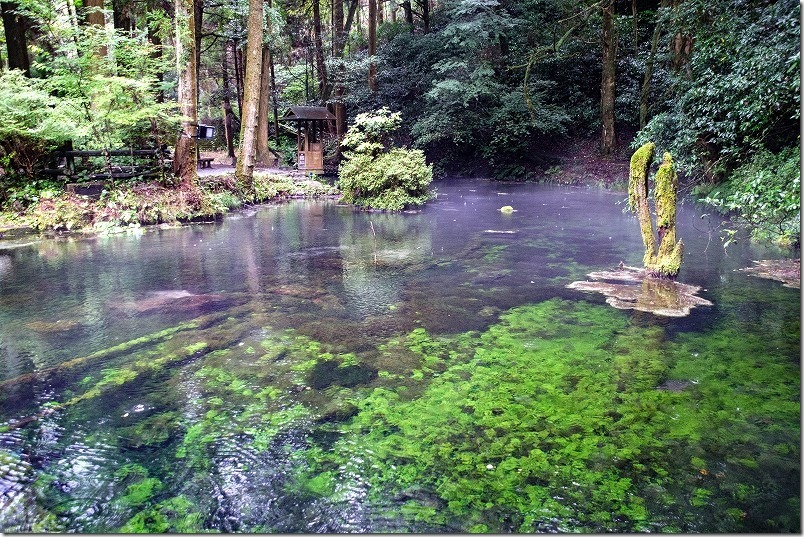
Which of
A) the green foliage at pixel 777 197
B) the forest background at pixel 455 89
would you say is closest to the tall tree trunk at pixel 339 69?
the forest background at pixel 455 89

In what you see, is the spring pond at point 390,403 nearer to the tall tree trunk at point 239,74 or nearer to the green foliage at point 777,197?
the green foliage at point 777,197

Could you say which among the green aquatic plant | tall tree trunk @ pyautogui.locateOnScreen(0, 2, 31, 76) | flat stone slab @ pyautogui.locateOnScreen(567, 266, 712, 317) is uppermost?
tall tree trunk @ pyautogui.locateOnScreen(0, 2, 31, 76)

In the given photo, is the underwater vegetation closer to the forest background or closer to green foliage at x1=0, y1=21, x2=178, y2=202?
the forest background

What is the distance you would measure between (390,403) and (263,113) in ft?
68.7

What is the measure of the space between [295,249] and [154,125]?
241 inches

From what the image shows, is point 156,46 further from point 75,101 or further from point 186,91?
point 75,101

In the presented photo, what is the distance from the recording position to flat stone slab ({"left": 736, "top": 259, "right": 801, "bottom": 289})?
754 cm

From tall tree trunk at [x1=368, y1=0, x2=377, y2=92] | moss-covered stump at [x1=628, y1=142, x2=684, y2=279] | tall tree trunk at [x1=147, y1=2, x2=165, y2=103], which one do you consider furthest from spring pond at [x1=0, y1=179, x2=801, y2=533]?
tall tree trunk at [x1=368, y1=0, x2=377, y2=92]

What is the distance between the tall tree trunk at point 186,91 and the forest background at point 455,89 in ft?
0.12

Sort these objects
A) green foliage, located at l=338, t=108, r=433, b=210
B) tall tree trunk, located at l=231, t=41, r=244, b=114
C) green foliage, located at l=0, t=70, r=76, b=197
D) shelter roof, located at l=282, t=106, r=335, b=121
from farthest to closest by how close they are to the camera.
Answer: tall tree trunk, located at l=231, t=41, r=244, b=114, shelter roof, located at l=282, t=106, r=335, b=121, green foliage, located at l=338, t=108, r=433, b=210, green foliage, located at l=0, t=70, r=76, b=197

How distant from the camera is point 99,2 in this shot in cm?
1416

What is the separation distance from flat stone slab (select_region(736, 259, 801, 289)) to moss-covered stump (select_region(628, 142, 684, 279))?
4.64 feet

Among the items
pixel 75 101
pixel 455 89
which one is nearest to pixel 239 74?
pixel 455 89

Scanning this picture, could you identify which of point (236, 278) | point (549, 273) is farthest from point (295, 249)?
point (549, 273)
